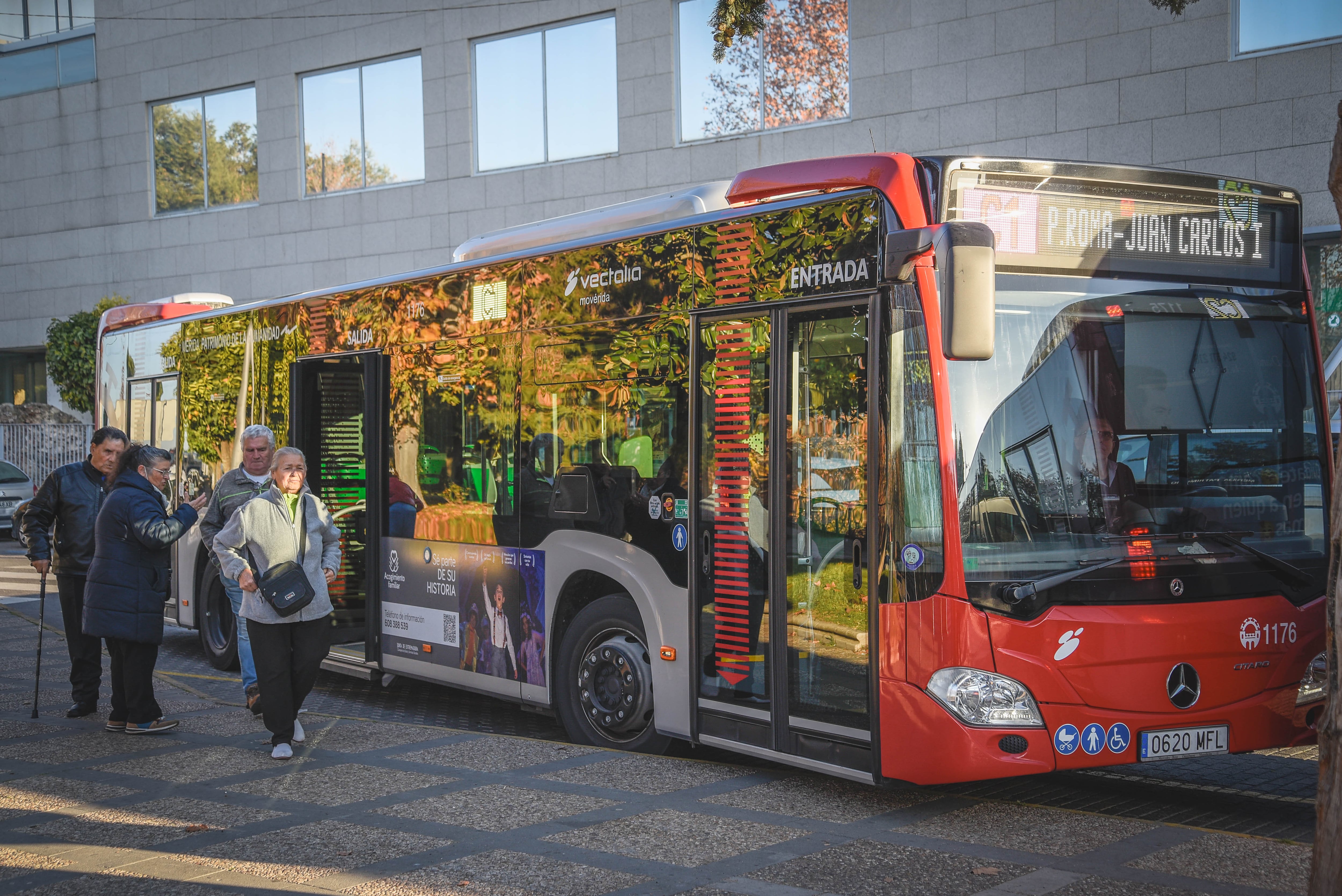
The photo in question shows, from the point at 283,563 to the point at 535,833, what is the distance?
7.94ft

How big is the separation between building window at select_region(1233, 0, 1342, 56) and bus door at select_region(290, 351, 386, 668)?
1105 centimetres

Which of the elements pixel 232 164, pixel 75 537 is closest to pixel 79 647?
pixel 75 537

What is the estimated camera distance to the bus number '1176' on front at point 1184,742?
5531 millimetres

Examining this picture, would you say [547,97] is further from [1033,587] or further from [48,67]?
[1033,587]

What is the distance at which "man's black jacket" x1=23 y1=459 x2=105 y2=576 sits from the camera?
8.69m

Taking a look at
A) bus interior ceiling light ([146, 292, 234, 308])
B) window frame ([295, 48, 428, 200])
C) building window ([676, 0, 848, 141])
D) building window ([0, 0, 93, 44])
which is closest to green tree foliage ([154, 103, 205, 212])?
window frame ([295, 48, 428, 200])

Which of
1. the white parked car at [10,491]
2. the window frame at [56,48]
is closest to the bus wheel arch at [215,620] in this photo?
the white parked car at [10,491]

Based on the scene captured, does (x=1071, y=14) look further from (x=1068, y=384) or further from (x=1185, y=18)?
(x=1068, y=384)

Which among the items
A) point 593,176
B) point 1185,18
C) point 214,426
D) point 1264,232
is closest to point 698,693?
point 1264,232

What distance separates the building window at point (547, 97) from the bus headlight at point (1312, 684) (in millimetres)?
16570

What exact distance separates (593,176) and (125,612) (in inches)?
584

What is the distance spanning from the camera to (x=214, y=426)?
11211 millimetres

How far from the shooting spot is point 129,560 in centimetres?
777

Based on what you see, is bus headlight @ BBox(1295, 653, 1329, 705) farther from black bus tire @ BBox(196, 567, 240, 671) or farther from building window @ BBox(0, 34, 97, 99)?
building window @ BBox(0, 34, 97, 99)
